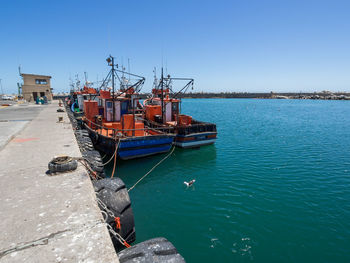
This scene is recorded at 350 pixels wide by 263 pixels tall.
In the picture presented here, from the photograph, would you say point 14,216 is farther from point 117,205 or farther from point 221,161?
point 221,161

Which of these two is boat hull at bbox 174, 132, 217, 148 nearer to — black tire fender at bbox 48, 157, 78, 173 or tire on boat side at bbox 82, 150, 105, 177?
tire on boat side at bbox 82, 150, 105, 177

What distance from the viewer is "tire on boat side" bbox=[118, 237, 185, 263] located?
275 centimetres

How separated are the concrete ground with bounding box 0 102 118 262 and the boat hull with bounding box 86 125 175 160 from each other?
19.8 feet

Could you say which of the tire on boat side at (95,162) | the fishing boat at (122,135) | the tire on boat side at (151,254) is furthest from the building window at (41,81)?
the tire on boat side at (151,254)

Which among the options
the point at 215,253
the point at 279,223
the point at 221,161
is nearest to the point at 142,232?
the point at 215,253

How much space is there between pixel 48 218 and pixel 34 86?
1801 inches

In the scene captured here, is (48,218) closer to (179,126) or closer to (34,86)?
(179,126)

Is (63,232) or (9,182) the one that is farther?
(9,182)

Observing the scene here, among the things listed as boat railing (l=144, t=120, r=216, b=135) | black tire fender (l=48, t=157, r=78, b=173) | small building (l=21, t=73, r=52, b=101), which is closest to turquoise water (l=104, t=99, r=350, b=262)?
boat railing (l=144, t=120, r=216, b=135)

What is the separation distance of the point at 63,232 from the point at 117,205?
1.38 m

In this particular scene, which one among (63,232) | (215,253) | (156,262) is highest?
(63,232)

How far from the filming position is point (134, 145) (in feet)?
40.1

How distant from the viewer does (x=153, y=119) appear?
1838 centimetres

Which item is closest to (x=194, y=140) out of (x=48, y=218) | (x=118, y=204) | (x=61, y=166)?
(x=61, y=166)
